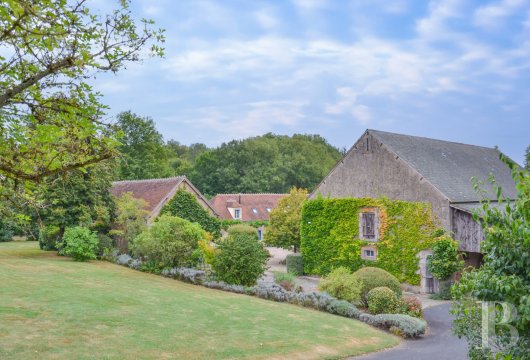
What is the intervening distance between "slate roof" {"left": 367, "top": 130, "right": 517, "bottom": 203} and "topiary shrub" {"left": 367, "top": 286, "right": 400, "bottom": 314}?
8311 millimetres

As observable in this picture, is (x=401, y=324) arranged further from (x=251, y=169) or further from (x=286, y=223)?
(x=251, y=169)

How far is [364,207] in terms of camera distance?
28.7 m

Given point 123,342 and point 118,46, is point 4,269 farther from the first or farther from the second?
point 118,46

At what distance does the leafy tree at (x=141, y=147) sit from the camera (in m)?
58.6

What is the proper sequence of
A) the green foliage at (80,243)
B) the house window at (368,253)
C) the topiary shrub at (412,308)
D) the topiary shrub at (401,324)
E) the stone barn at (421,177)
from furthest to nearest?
the green foliage at (80,243), the house window at (368,253), the stone barn at (421,177), the topiary shrub at (412,308), the topiary shrub at (401,324)

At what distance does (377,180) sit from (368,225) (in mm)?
2829

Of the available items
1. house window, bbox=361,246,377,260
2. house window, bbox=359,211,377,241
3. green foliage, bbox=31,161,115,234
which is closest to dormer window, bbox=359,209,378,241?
house window, bbox=359,211,377,241

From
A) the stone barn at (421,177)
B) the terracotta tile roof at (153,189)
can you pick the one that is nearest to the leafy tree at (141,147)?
the terracotta tile roof at (153,189)

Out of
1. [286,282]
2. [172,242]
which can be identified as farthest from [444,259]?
[172,242]

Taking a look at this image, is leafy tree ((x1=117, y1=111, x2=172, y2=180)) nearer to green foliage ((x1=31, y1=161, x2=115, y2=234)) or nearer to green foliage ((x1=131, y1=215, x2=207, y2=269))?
green foliage ((x1=31, y1=161, x2=115, y2=234))

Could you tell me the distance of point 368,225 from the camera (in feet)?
93.2

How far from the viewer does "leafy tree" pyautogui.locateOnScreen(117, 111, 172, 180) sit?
58562 millimetres

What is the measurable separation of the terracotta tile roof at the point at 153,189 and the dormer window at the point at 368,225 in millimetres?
13460

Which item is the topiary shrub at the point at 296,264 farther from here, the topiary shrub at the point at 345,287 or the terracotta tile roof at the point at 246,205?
the terracotta tile roof at the point at 246,205
